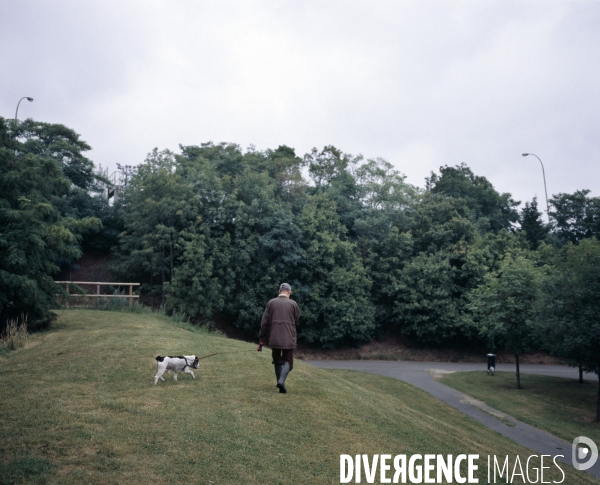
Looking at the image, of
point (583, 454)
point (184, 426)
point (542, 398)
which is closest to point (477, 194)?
point (542, 398)

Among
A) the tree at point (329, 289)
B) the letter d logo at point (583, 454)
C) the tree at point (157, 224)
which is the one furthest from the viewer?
the tree at point (329, 289)

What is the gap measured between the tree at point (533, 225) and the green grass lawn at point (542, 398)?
24.0 metres

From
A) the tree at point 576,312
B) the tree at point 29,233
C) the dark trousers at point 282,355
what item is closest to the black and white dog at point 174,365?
the dark trousers at point 282,355

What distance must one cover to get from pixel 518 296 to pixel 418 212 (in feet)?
66.3

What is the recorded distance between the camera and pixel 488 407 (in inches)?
851

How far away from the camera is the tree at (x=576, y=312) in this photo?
20984mm

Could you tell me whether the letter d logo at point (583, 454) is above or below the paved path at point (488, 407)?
below

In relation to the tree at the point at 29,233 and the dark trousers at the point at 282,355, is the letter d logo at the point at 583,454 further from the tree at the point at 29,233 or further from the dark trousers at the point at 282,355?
the tree at the point at 29,233

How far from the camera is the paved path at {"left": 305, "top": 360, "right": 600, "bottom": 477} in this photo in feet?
51.7

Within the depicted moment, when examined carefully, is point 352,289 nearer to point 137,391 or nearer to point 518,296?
point 518,296

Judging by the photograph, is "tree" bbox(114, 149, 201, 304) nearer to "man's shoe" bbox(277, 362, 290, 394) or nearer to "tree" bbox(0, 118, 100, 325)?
"tree" bbox(0, 118, 100, 325)

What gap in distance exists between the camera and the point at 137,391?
34.7 ft

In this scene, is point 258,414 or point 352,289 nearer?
point 258,414

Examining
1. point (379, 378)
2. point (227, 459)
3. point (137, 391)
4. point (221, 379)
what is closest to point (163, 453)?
point (227, 459)
